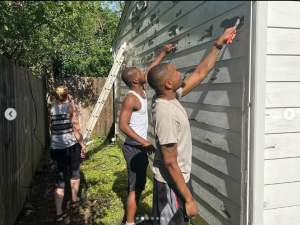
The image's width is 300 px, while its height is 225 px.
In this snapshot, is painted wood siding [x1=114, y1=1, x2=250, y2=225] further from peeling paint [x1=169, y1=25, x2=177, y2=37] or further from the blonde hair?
the blonde hair

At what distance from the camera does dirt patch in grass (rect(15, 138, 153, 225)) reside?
367cm

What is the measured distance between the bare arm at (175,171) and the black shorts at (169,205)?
0.09m

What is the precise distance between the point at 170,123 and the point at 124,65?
526cm

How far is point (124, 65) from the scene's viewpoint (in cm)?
683

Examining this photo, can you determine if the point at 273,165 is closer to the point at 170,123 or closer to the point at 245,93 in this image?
the point at 245,93

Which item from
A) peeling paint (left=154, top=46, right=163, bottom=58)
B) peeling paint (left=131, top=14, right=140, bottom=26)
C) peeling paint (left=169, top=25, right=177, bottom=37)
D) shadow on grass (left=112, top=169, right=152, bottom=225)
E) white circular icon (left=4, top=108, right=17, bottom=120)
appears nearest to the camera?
white circular icon (left=4, top=108, right=17, bottom=120)

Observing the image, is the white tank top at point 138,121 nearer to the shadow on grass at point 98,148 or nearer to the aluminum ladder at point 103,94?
the aluminum ladder at point 103,94

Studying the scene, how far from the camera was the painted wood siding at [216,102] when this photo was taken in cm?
222

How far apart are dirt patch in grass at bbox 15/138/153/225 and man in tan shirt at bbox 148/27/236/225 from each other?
1.64 m

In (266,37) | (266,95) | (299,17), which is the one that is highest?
(299,17)

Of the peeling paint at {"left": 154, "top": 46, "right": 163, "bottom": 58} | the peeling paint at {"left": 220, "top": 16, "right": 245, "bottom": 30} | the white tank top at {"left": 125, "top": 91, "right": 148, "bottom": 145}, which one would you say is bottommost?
the white tank top at {"left": 125, "top": 91, "right": 148, "bottom": 145}

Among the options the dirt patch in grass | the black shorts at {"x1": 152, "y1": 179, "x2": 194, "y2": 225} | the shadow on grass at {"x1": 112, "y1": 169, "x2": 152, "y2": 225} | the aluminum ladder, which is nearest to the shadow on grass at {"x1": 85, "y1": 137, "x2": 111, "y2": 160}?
the dirt patch in grass

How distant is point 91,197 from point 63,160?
1.03m

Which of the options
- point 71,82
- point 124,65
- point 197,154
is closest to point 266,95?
point 197,154
